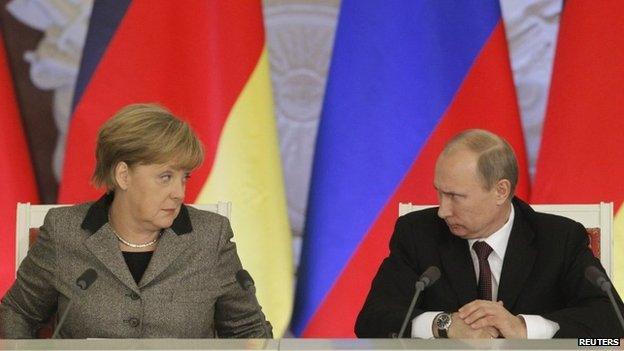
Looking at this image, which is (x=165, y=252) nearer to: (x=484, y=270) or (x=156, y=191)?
(x=156, y=191)

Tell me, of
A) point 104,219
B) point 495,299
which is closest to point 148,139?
point 104,219

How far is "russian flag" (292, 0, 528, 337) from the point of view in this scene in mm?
Result: 3756

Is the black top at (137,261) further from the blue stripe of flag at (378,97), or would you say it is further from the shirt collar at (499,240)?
the blue stripe of flag at (378,97)

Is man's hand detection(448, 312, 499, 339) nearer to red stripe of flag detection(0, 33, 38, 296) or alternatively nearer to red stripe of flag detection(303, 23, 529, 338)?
red stripe of flag detection(303, 23, 529, 338)

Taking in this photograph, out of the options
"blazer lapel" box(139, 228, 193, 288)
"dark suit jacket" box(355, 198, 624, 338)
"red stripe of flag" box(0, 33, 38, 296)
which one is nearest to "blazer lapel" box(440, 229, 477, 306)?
"dark suit jacket" box(355, 198, 624, 338)

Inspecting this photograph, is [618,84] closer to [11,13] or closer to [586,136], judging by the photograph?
[586,136]

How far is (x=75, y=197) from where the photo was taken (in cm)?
379

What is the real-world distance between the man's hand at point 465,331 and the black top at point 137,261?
2.68 ft

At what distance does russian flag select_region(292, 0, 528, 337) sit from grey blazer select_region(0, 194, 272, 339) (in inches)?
47.6

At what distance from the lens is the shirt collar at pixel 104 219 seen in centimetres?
258

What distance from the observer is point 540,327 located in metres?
2.41

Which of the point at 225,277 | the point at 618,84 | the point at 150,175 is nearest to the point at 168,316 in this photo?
Answer: the point at 225,277

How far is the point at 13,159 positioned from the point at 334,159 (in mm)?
1305

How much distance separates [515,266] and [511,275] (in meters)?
0.03
